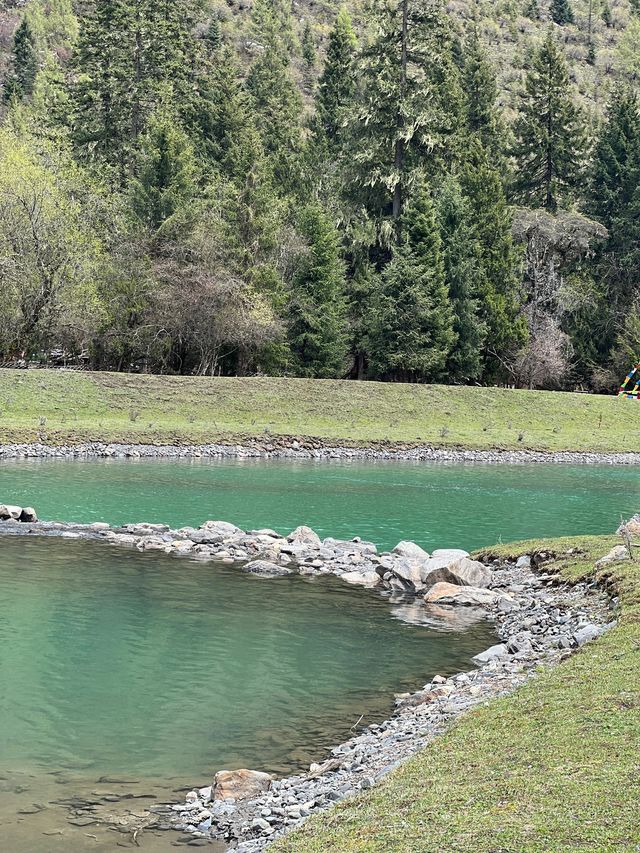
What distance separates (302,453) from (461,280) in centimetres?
2506

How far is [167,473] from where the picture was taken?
40.8m

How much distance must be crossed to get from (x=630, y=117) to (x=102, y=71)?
4421cm

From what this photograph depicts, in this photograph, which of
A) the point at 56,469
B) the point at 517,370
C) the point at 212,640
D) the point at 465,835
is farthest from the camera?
the point at 517,370

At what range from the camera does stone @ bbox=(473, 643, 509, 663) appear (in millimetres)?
14922

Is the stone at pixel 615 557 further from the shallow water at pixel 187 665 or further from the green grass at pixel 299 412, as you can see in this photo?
the green grass at pixel 299 412

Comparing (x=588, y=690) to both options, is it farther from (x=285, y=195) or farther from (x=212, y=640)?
(x=285, y=195)

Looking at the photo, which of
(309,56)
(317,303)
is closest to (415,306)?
(317,303)

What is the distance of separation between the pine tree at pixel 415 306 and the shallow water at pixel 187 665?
46413 millimetres

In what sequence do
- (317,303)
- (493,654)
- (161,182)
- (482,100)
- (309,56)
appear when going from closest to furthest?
(493,654), (161,182), (317,303), (482,100), (309,56)

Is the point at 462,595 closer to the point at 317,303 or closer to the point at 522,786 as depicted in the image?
the point at 522,786

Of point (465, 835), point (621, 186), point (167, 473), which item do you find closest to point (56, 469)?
point (167, 473)

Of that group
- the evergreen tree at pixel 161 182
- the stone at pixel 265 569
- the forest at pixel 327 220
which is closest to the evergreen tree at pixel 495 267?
the forest at pixel 327 220

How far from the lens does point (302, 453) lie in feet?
Answer: 169

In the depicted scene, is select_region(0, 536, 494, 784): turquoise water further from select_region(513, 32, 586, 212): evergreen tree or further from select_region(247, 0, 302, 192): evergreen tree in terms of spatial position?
select_region(513, 32, 586, 212): evergreen tree
